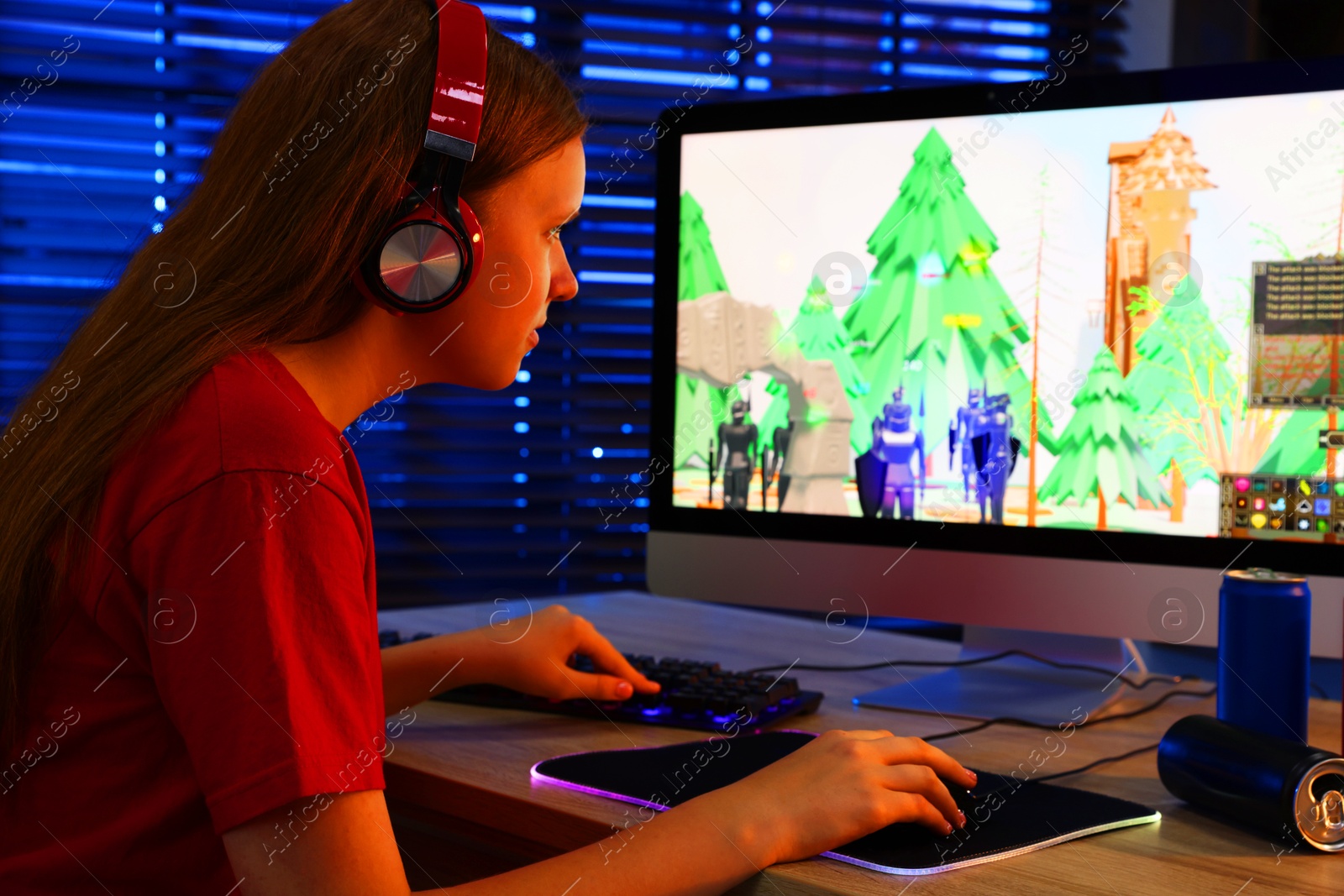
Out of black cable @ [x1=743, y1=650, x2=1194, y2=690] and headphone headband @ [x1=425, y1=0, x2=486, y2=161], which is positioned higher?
headphone headband @ [x1=425, y1=0, x2=486, y2=161]

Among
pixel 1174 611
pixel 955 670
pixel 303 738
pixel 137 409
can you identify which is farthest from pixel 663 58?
pixel 303 738

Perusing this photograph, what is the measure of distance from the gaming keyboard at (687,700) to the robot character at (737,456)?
19 centimetres

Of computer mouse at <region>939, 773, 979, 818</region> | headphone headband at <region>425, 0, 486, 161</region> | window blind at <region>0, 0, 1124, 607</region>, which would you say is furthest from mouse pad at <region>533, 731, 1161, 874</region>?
window blind at <region>0, 0, 1124, 607</region>

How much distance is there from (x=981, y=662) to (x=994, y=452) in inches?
11.4

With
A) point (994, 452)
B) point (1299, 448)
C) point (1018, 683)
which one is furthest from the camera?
point (1018, 683)

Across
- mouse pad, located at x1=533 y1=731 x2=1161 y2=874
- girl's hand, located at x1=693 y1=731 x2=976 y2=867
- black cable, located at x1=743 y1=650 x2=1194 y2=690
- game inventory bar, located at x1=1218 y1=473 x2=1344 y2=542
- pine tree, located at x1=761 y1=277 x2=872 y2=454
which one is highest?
pine tree, located at x1=761 y1=277 x2=872 y2=454

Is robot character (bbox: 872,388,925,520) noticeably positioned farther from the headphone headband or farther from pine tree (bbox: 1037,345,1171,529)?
the headphone headband

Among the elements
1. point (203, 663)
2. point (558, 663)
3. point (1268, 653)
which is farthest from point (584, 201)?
point (203, 663)

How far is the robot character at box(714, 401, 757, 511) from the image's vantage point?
1104 mm

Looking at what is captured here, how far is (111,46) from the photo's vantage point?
1729 mm

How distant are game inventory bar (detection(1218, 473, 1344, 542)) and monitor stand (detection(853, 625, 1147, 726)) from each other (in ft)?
0.70

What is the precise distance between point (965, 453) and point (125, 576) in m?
0.71

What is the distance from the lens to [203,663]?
1.73 ft

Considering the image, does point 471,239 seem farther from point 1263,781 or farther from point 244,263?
point 1263,781
